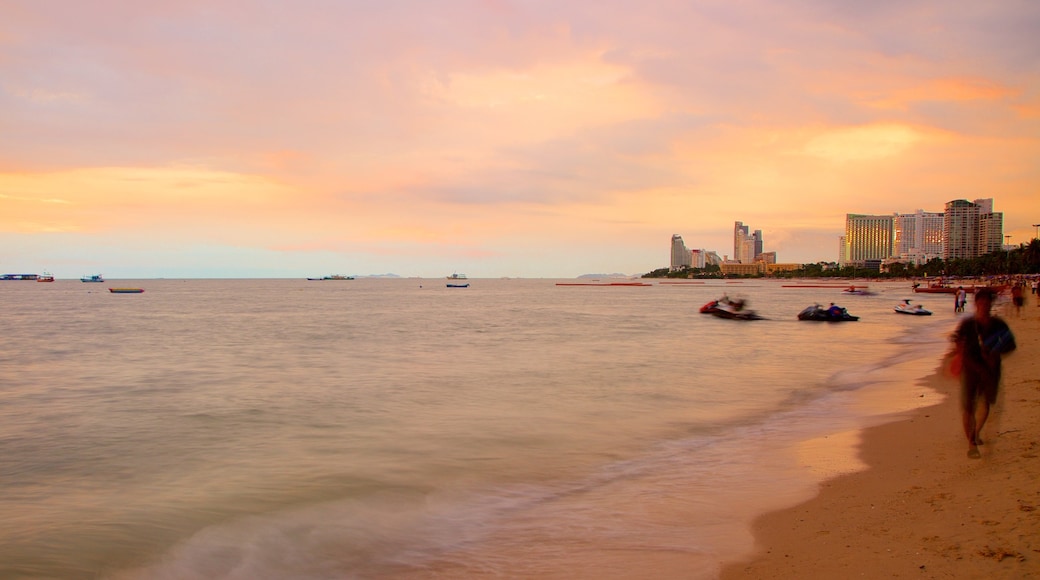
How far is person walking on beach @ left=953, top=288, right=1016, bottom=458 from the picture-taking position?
7805 millimetres

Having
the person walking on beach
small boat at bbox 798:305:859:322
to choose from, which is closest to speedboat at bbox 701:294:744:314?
small boat at bbox 798:305:859:322

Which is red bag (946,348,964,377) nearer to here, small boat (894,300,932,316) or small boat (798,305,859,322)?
small boat (798,305,859,322)

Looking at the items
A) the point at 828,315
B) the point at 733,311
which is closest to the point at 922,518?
the point at 828,315

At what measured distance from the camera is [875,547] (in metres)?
5.66

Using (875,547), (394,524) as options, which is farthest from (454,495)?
(875,547)

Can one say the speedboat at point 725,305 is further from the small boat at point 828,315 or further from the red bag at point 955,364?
the red bag at point 955,364

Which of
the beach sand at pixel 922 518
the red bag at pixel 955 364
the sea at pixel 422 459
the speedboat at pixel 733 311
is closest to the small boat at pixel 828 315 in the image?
the speedboat at pixel 733 311

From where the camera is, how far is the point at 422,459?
11.1 metres

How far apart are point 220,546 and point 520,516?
353 centimetres

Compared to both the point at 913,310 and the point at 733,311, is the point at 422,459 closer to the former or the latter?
the point at 733,311

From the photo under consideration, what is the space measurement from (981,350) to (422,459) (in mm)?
8317

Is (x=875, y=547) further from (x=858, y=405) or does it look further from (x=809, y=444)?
(x=858, y=405)

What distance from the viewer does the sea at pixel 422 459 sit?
700 centimetres

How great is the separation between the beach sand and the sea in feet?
1.45
